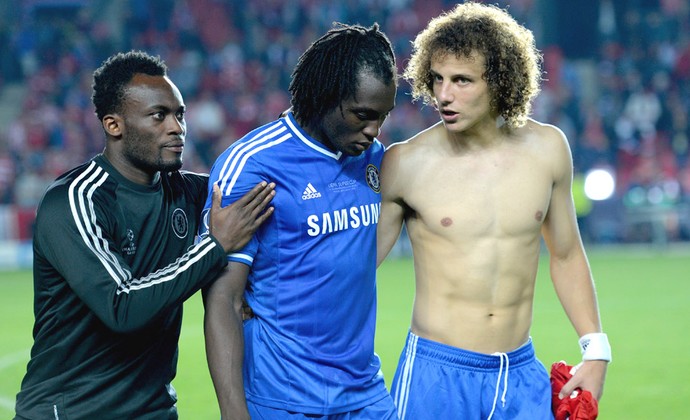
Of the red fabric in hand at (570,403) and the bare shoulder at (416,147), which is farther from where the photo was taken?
the bare shoulder at (416,147)

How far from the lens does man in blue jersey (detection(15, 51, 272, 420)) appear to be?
355cm

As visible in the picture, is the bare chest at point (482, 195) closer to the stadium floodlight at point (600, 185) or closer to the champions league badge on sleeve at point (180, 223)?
the champions league badge on sleeve at point (180, 223)

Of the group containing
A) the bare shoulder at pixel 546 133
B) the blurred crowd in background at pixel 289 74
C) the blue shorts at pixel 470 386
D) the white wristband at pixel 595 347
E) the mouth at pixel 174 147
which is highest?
the blurred crowd in background at pixel 289 74

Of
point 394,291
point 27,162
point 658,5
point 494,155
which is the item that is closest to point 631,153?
point 658,5

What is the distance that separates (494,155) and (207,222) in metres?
1.30

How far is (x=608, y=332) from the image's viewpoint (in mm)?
11062

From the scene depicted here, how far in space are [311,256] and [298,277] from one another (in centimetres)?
9

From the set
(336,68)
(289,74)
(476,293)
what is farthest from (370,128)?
(289,74)

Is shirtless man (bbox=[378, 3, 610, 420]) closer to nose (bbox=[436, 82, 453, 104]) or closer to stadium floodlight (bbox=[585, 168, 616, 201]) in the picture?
nose (bbox=[436, 82, 453, 104])

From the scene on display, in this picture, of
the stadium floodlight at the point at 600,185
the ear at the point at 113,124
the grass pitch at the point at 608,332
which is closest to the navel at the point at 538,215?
the ear at the point at 113,124

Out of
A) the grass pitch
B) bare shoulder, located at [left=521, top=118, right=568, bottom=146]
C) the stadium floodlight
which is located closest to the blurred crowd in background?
the stadium floodlight

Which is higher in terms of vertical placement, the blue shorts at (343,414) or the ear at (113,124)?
the ear at (113,124)

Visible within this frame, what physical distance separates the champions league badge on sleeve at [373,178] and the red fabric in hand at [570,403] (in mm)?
1052

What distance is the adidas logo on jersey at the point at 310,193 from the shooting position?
146 inches
